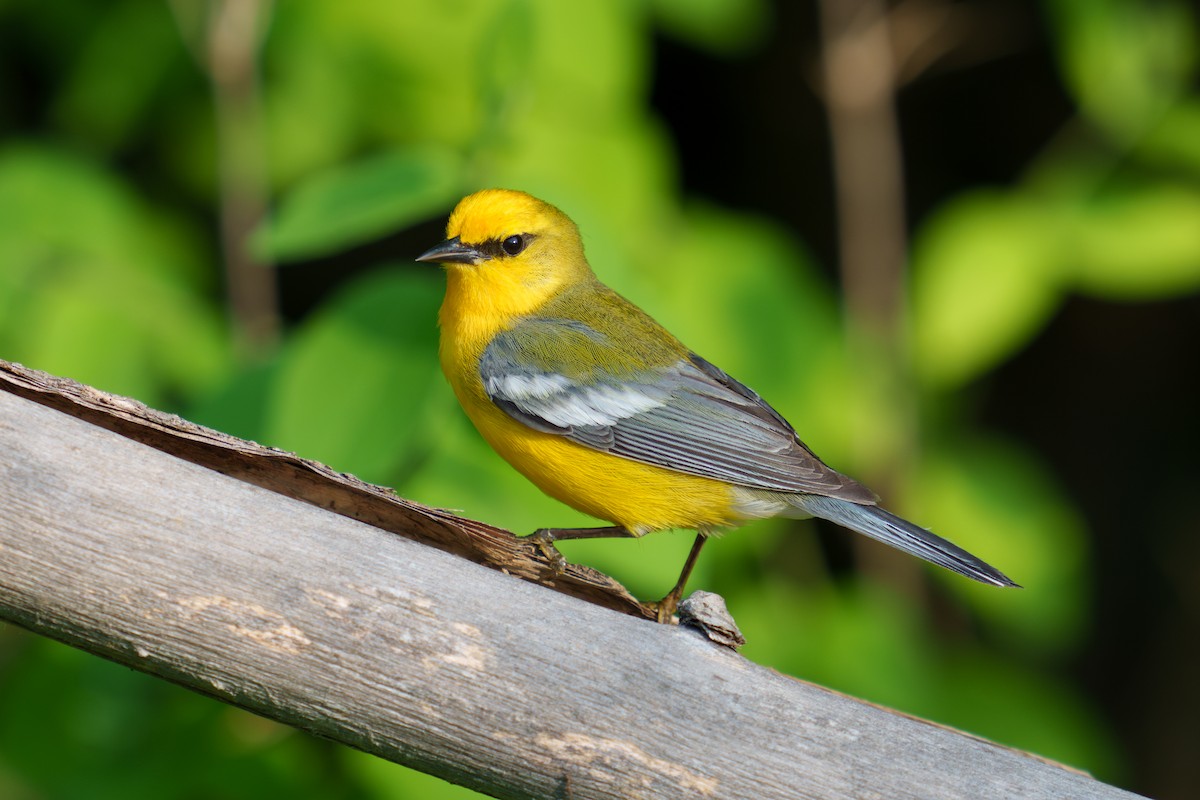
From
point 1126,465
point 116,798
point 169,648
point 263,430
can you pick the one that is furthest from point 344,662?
point 1126,465

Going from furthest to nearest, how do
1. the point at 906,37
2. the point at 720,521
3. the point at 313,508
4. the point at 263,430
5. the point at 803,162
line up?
the point at 803,162 < the point at 906,37 < the point at 720,521 < the point at 263,430 < the point at 313,508

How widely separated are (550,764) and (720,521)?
1057 millimetres

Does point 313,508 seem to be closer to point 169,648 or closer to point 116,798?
point 169,648

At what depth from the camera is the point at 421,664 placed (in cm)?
178

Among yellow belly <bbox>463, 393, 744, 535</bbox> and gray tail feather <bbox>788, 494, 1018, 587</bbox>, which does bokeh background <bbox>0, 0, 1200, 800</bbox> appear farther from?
gray tail feather <bbox>788, 494, 1018, 587</bbox>

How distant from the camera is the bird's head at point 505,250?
2.99 metres

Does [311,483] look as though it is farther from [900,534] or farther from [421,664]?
[900,534]

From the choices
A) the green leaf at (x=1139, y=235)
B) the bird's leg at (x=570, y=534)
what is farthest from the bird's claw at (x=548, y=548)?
the green leaf at (x=1139, y=235)

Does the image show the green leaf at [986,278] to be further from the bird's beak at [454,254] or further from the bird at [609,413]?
the bird's beak at [454,254]

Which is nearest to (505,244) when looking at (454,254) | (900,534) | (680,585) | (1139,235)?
(454,254)

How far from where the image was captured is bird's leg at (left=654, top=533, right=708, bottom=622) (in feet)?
8.21

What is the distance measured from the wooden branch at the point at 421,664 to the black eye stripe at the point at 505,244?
1.33 meters

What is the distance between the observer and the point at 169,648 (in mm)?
1773

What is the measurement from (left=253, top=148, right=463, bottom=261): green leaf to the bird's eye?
53cm
